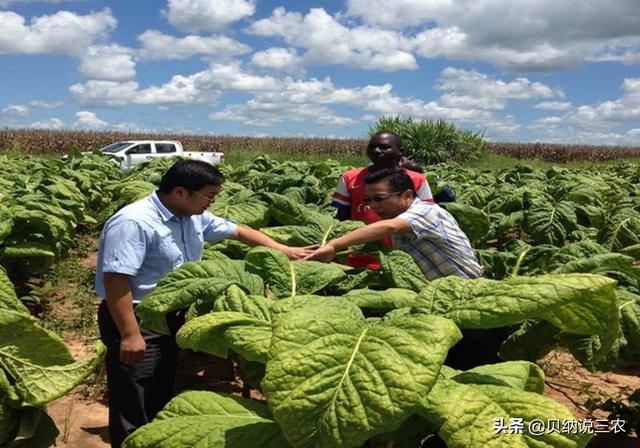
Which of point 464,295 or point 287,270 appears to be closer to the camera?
point 464,295

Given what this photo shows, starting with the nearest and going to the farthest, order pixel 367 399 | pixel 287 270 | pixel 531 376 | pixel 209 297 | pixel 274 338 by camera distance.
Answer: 1. pixel 367 399
2. pixel 274 338
3. pixel 531 376
4. pixel 209 297
5. pixel 287 270

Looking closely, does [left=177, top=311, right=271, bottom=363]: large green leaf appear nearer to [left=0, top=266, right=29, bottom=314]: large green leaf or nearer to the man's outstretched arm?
[left=0, top=266, right=29, bottom=314]: large green leaf

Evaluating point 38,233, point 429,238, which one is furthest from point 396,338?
point 38,233

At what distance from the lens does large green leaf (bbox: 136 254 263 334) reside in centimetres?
202

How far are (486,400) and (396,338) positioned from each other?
25 cm

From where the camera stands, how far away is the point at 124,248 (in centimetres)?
277

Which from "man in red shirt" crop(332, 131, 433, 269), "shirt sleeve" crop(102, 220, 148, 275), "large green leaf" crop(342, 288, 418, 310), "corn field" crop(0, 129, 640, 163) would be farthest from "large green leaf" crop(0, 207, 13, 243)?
"corn field" crop(0, 129, 640, 163)

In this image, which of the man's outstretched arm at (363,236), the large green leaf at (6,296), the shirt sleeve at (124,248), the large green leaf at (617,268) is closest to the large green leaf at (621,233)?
the large green leaf at (617,268)

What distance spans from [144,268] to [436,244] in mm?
1308

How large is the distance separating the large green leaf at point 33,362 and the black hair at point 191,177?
134 cm

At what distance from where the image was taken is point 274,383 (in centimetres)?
130

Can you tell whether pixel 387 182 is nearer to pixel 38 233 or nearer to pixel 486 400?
pixel 486 400

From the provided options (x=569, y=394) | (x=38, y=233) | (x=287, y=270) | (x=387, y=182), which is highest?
(x=387, y=182)

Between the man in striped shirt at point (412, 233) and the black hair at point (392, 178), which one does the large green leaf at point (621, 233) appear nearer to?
the man in striped shirt at point (412, 233)
